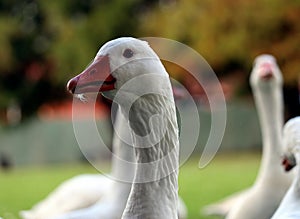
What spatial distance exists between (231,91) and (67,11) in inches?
228

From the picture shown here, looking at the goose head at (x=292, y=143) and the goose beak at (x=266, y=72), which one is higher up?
the goose beak at (x=266, y=72)

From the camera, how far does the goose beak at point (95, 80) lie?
2852 millimetres

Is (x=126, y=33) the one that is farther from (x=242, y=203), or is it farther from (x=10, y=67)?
(x=242, y=203)

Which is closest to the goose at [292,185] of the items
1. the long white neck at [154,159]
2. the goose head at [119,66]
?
the long white neck at [154,159]

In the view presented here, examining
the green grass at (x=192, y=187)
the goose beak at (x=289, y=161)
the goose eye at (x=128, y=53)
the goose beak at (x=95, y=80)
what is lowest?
the goose beak at (x=289, y=161)

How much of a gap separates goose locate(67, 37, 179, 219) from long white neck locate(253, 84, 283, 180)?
81.5 inches

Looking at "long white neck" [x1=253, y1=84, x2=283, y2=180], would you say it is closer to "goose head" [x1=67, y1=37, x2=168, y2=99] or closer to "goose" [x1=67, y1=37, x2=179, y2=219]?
"goose" [x1=67, y1=37, x2=179, y2=219]

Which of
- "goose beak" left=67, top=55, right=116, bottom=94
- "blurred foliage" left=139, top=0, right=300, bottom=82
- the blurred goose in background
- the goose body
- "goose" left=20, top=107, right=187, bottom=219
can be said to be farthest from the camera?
"blurred foliage" left=139, top=0, right=300, bottom=82

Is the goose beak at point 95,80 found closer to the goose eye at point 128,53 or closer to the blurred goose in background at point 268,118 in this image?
the goose eye at point 128,53

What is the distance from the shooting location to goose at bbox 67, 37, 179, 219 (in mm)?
2873

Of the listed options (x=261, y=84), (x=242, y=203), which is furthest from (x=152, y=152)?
(x=261, y=84)

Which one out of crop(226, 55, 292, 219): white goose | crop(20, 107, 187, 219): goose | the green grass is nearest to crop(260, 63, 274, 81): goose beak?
crop(226, 55, 292, 219): white goose

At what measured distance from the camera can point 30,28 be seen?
2872 centimetres

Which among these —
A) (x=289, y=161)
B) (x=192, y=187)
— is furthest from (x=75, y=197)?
(x=192, y=187)
